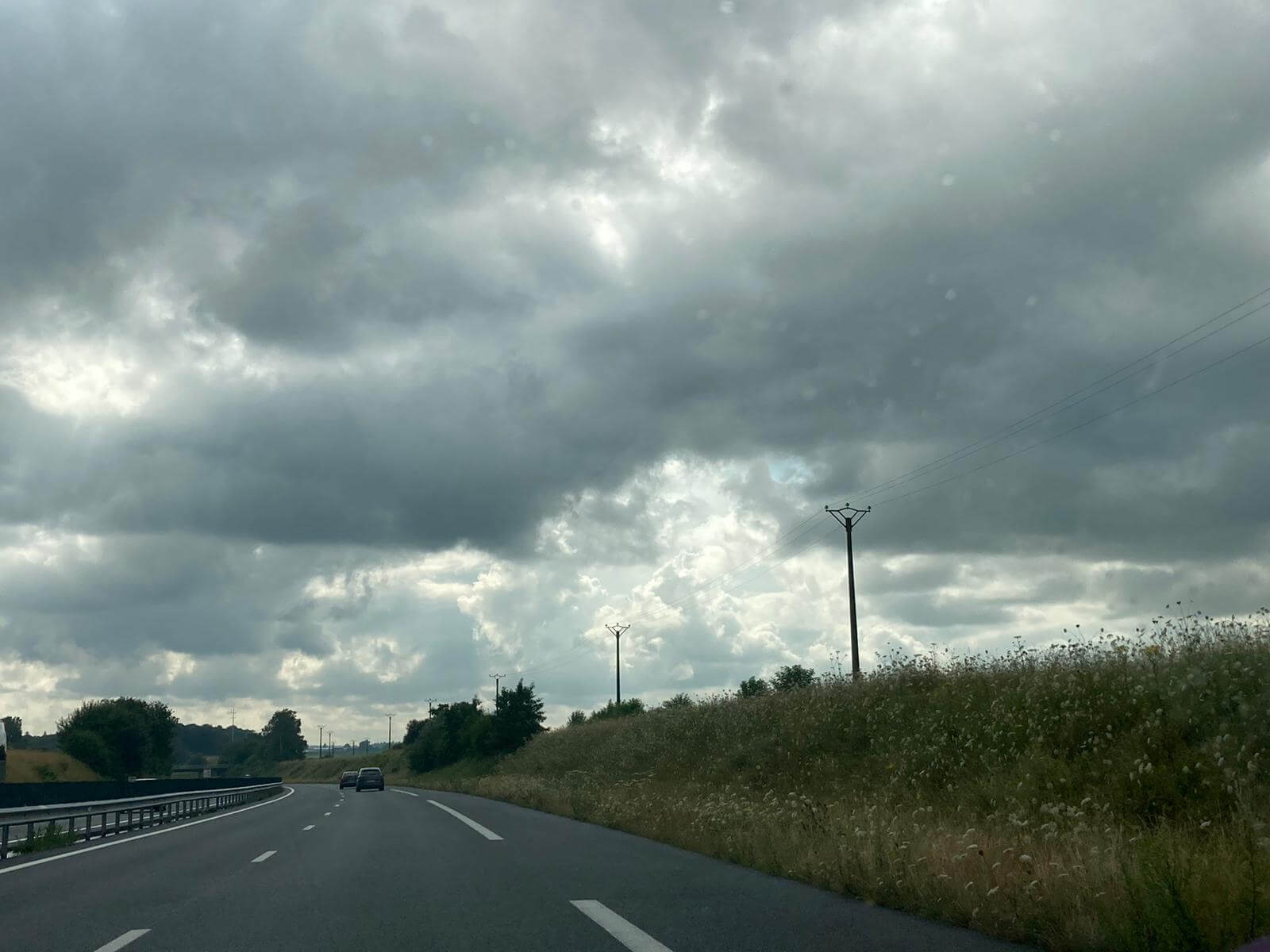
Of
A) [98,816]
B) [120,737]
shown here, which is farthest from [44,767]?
[98,816]

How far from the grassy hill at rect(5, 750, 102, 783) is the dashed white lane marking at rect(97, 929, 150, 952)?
70321 millimetres

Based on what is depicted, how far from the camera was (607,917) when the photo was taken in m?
9.54

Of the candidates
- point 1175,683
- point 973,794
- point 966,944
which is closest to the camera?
point 966,944

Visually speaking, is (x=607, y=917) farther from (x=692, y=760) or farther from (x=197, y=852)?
(x=692, y=760)

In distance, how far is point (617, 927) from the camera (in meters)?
9.04

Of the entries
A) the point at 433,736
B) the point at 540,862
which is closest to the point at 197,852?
the point at 540,862

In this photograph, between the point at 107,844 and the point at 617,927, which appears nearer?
the point at 617,927

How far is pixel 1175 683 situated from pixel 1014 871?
33.3 ft

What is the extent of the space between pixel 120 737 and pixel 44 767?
97.8 feet

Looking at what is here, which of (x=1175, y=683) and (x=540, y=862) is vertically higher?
(x=1175, y=683)

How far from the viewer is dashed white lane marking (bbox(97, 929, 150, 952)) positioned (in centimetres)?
826

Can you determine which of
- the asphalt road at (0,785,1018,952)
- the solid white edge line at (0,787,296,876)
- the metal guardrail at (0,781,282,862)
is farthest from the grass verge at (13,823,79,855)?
the asphalt road at (0,785,1018,952)

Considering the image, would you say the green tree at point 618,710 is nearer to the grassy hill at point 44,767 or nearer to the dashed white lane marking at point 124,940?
the grassy hill at point 44,767

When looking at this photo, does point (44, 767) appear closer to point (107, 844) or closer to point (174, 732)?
point (174, 732)
